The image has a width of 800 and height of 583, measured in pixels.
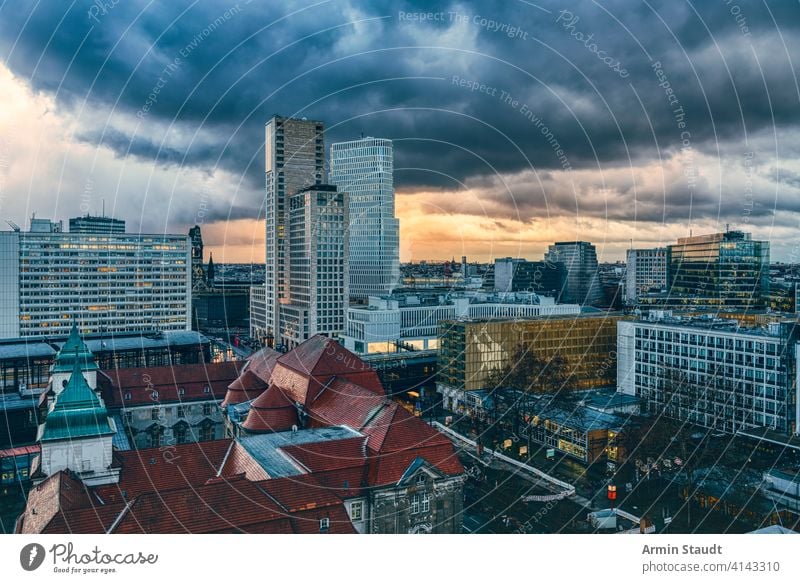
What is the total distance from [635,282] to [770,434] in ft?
201

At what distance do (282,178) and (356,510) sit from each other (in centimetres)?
3903

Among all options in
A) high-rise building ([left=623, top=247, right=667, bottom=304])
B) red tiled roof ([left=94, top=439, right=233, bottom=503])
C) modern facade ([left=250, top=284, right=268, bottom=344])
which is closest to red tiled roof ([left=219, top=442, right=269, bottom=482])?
red tiled roof ([left=94, top=439, right=233, bottom=503])

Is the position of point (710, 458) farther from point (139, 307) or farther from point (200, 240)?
point (200, 240)

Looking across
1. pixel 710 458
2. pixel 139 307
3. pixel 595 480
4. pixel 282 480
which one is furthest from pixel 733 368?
pixel 139 307

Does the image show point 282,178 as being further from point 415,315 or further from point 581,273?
point 581,273

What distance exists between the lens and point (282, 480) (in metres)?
12.1

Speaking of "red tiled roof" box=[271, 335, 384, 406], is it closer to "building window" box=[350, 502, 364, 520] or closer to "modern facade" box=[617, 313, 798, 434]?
"building window" box=[350, 502, 364, 520]

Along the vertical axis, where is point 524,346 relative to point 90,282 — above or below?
below

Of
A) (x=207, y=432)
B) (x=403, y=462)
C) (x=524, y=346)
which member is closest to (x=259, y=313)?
(x=524, y=346)

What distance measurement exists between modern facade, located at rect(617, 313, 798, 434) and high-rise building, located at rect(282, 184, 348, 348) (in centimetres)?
2344

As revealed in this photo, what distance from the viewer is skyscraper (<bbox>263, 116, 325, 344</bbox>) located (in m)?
48.1

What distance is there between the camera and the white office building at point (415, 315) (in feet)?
134

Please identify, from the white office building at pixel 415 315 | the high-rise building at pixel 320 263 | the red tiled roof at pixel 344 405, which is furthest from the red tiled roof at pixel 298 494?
the high-rise building at pixel 320 263

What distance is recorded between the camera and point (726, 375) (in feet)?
77.2
